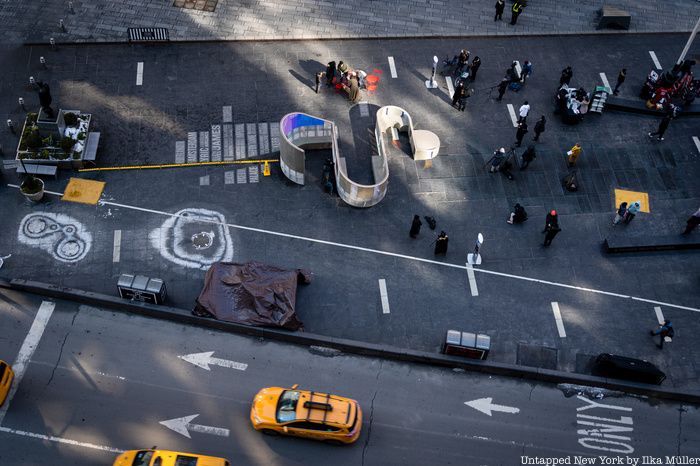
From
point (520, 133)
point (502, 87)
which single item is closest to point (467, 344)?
point (520, 133)

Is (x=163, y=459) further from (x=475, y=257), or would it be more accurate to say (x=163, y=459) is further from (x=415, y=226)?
(x=475, y=257)

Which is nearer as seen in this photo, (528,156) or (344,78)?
(528,156)

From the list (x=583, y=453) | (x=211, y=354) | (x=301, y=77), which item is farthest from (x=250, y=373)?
(x=301, y=77)

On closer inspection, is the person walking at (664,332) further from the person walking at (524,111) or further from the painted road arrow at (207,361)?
the painted road arrow at (207,361)

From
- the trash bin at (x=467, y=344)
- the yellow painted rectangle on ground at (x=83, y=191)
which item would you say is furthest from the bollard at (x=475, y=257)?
the yellow painted rectangle on ground at (x=83, y=191)

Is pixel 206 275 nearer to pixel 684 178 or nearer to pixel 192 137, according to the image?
pixel 192 137

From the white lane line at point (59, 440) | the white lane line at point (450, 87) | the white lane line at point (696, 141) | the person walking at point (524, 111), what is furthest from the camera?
the white lane line at point (450, 87)
